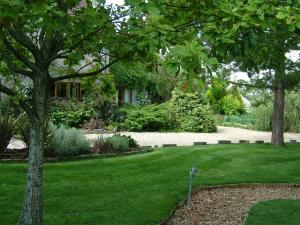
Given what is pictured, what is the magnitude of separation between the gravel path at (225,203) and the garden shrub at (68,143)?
13.2ft

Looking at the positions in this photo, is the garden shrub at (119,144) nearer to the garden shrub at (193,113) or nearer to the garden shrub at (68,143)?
the garden shrub at (68,143)

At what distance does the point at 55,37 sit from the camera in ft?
15.5

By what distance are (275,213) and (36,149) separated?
392cm

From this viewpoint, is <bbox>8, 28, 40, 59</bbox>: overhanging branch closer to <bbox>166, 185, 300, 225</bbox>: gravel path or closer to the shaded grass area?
<bbox>166, 185, 300, 225</bbox>: gravel path

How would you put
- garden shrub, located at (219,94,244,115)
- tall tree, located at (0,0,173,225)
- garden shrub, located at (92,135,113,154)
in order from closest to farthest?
tall tree, located at (0,0,173,225)
garden shrub, located at (92,135,113,154)
garden shrub, located at (219,94,244,115)

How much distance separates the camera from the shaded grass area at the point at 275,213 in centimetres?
647

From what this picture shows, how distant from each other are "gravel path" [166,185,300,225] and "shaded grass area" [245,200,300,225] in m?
0.17

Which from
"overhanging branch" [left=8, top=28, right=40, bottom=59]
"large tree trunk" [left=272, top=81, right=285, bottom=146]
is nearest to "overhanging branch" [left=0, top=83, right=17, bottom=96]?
"overhanging branch" [left=8, top=28, right=40, bottom=59]

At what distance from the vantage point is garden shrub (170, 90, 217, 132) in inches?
842

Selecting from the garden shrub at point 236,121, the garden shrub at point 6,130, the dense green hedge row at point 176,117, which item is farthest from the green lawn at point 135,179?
the garden shrub at point 236,121

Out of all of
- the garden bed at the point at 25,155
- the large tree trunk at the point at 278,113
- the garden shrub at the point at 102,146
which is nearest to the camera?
the garden bed at the point at 25,155

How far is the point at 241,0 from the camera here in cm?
384

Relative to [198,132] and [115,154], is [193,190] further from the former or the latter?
[198,132]

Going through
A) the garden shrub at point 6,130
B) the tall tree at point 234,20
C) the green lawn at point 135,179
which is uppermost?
the tall tree at point 234,20
